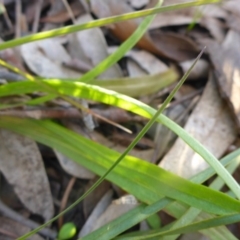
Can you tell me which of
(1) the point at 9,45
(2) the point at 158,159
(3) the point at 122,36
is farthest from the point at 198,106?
(1) the point at 9,45

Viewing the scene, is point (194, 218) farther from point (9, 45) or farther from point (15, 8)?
point (15, 8)

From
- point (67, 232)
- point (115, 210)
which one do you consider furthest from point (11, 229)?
point (115, 210)

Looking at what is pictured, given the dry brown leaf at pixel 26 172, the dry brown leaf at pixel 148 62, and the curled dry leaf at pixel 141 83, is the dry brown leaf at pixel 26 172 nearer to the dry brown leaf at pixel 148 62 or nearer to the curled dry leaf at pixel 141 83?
the curled dry leaf at pixel 141 83

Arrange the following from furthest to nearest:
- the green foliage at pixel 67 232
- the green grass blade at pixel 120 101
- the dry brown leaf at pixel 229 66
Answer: the dry brown leaf at pixel 229 66, the green foliage at pixel 67 232, the green grass blade at pixel 120 101

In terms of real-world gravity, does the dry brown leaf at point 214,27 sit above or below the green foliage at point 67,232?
above

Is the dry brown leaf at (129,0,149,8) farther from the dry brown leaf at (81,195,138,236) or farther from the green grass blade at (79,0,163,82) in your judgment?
the dry brown leaf at (81,195,138,236)

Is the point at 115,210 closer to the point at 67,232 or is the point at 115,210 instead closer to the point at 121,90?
the point at 67,232

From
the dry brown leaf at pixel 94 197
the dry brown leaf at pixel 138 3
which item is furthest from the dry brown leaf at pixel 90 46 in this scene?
the dry brown leaf at pixel 94 197

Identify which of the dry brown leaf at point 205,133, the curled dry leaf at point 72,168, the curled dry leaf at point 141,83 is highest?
the curled dry leaf at point 141,83
